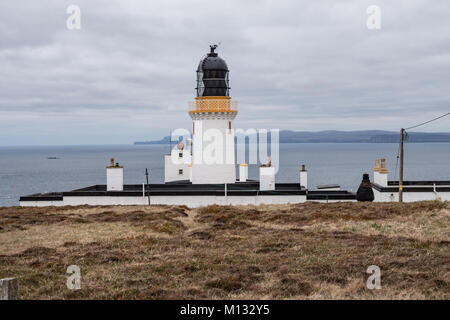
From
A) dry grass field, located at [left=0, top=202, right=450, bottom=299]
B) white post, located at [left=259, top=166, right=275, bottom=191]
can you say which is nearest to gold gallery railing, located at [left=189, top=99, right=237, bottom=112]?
white post, located at [left=259, top=166, right=275, bottom=191]

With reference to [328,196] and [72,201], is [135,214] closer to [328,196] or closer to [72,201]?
[72,201]

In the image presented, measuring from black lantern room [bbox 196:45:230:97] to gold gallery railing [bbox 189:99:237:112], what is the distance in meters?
0.78

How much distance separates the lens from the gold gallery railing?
34.9 meters

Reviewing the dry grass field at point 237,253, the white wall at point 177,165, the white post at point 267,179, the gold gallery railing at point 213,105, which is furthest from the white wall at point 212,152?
the dry grass field at point 237,253

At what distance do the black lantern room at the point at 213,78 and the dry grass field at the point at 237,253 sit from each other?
14360mm

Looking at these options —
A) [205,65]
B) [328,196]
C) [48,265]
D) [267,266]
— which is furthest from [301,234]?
[205,65]

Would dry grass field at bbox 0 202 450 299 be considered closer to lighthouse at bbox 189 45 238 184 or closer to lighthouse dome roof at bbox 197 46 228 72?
lighthouse at bbox 189 45 238 184

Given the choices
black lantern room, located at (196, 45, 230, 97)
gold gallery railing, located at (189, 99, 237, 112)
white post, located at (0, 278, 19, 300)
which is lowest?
white post, located at (0, 278, 19, 300)

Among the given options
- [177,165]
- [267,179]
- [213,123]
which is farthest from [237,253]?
[177,165]

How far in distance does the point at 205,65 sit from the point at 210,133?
17.7 ft

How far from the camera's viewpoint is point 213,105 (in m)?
35.1

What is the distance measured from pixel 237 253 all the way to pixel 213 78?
2381 cm

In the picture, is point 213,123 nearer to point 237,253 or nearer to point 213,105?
point 213,105

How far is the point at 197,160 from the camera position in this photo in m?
36.2
